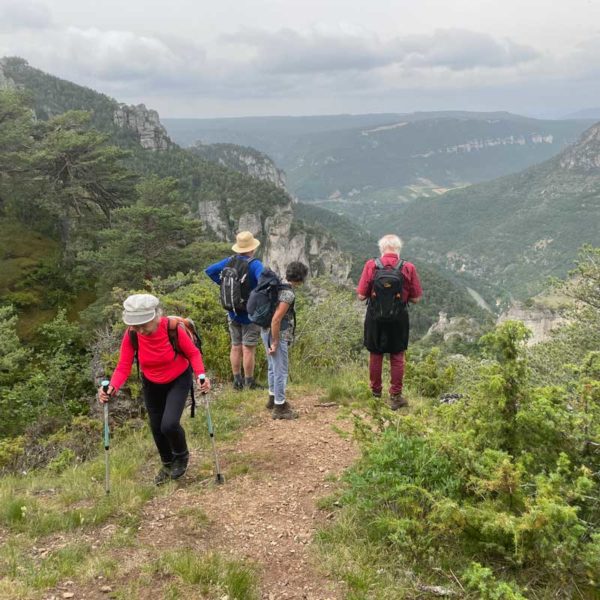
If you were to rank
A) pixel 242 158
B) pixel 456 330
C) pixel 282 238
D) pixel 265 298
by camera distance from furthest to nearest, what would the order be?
pixel 242 158
pixel 282 238
pixel 456 330
pixel 265 298

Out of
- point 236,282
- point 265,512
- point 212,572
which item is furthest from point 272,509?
point 236,282

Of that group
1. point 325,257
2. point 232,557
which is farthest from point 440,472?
point 325,257

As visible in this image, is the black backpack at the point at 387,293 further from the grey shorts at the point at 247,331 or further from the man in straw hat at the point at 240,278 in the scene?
the grey shorts at the point at 247,331

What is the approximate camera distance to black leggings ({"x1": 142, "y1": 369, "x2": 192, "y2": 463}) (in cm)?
461

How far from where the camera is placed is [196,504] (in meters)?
4.41

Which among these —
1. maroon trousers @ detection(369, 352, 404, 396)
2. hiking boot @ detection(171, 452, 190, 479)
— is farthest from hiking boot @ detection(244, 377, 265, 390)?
hiking boot @ detection(171, 452, 190, 479)

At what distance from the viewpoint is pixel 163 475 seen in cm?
490

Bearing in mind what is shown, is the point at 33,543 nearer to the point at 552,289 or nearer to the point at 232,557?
the point at 232,557

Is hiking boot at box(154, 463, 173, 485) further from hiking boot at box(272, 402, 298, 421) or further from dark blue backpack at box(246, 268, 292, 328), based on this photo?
dark blue backpack at box(246, 268, 292, 328)

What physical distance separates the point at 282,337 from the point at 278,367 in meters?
0.40

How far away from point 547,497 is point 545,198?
212841 millimetres

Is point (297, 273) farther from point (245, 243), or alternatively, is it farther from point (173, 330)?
point (173, 330)

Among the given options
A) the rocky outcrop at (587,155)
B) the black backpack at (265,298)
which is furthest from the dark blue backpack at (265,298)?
the rocky outcrop at (587,155)

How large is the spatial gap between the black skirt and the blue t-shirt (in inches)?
58.6
